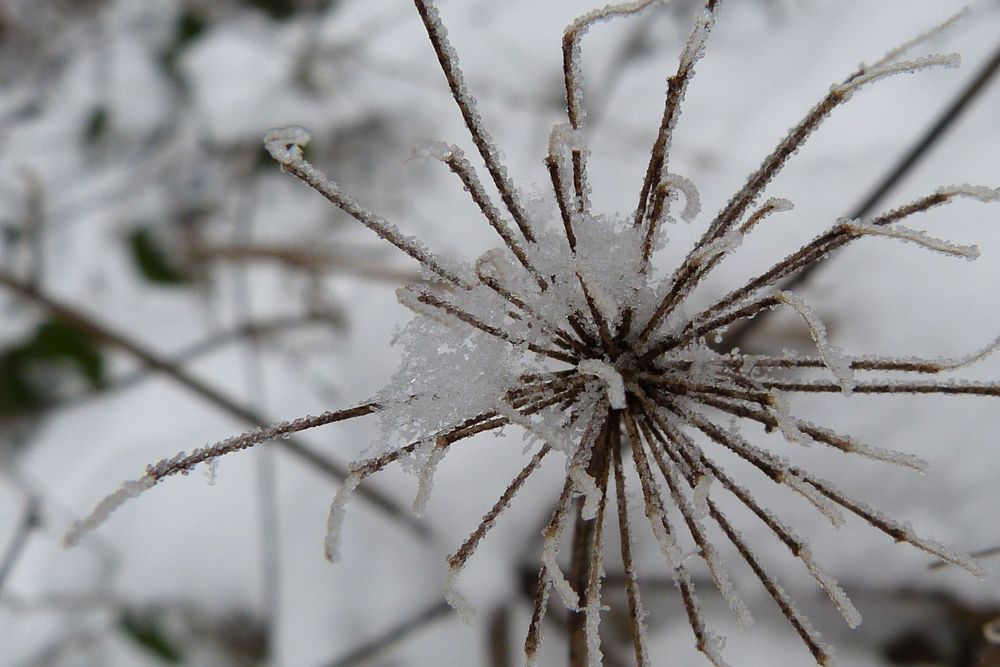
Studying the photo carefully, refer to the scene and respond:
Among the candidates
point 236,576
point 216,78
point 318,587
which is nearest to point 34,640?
point 236,576

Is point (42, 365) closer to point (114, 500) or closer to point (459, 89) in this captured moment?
point (114, 500)

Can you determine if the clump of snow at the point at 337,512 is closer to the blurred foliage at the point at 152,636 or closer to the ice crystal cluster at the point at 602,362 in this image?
the ice crystal cluster at the point at 602,362

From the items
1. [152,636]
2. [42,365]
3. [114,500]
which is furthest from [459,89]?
[42,365]

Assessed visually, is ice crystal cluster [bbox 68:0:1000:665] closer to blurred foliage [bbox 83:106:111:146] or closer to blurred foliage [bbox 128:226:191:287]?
blurred foliage [bbox 128:226:191:287]

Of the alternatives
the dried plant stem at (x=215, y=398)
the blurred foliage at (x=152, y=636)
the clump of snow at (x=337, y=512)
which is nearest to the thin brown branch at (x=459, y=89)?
the clump of snow at (x=337, y=512)

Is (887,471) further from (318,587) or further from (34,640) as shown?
(34,640)

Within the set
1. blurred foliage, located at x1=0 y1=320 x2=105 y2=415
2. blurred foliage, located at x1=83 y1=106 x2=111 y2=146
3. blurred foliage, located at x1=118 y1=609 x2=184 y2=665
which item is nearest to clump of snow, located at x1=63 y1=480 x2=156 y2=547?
blurred foliage, located at x1=118 y1=609 x2=184 y2=665
